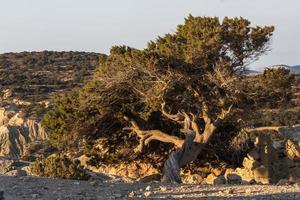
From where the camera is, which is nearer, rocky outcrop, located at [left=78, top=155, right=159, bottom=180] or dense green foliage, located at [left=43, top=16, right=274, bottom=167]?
dense green foliage, located at [left=43, top=16, right=274, bottom=167]

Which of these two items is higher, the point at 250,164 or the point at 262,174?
the point at 250,164

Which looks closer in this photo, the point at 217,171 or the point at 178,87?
the point at 178,87

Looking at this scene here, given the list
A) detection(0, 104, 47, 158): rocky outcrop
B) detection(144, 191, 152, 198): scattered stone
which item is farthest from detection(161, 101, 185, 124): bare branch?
detection(0, 104, 47, 158): rocky outcrop

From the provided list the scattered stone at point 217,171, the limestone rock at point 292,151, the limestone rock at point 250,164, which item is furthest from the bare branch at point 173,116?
the limestone rock at point 292,151

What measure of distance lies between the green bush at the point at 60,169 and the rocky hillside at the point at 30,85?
25.5 metres

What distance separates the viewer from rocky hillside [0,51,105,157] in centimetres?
4776

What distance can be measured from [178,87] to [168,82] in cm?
143

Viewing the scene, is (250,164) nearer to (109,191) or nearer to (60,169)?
(60,169)

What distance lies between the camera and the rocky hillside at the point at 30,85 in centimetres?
4776

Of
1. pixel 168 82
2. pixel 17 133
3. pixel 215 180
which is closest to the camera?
pixel 215 180

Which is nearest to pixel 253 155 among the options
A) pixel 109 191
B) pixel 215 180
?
pixel 215 180

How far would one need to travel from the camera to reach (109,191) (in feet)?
43.3

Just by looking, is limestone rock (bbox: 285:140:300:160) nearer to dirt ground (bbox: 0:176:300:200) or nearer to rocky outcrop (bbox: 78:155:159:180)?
rocky outcrop (bbox: 78:155:159:180)

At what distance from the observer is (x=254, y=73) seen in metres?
22.0
